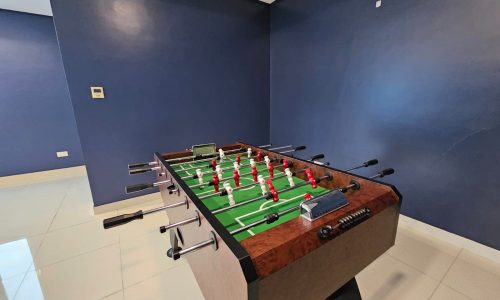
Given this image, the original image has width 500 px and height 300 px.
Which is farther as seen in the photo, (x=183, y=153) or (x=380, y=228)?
(x=183, y=153)

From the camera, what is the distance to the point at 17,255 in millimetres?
1547

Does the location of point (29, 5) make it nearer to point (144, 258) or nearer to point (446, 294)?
point (144, 258)

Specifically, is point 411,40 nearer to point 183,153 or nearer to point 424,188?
point 424,188

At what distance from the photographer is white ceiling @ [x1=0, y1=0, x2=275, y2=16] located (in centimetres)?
250

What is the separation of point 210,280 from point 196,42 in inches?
102

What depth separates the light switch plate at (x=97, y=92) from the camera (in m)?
2.00

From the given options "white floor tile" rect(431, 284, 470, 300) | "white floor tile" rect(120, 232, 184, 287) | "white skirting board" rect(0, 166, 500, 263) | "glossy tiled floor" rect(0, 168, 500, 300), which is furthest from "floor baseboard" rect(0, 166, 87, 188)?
"white floor tile" rect(431, 284, 470, 300)

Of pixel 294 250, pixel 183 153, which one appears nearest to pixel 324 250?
pixel 294 250

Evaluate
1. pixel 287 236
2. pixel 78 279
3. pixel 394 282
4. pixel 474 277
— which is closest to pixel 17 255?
pixel 78 279

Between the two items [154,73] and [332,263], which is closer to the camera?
[332,263]

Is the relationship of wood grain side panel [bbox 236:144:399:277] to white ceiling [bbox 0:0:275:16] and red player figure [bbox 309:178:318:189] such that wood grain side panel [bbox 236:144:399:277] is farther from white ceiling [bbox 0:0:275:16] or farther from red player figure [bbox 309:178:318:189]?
white ceiling [bbox 0:0:275:16]

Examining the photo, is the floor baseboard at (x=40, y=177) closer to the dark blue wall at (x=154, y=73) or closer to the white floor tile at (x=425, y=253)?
the dark blue wall at (x=154, y=73)

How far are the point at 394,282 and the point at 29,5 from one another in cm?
487

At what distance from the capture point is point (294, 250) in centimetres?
55
